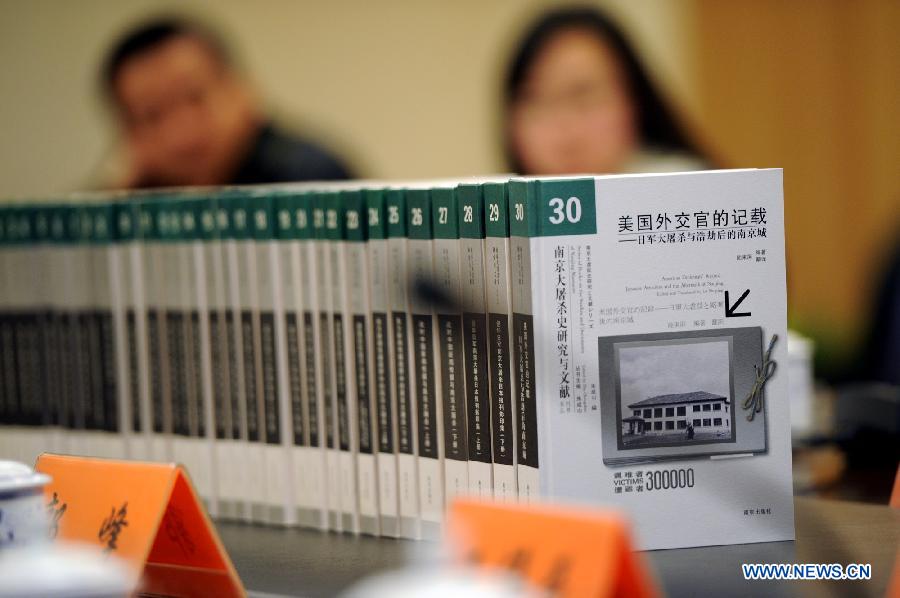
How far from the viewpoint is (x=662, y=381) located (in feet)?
3.42

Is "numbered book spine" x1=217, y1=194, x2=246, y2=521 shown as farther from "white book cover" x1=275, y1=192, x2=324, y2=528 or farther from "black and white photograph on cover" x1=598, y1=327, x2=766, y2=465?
"black and white photograph on cover" x1=598, y1=327, x2=766, y2=465

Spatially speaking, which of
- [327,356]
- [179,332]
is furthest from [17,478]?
[179,332]

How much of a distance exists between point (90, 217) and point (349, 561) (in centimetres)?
66

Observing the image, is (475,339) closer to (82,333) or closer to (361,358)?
(361,358)

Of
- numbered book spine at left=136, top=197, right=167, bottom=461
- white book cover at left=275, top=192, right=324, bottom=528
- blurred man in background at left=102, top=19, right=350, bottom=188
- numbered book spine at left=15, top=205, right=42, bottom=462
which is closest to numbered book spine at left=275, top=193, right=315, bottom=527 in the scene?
white book cover at left=275, top=192, right=324, bottom=528

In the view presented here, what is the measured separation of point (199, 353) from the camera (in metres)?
1.39

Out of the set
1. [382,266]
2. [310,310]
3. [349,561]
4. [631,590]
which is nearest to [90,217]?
[310,310]

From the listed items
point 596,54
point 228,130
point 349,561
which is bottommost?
point 349,561

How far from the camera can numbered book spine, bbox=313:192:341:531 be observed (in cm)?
126

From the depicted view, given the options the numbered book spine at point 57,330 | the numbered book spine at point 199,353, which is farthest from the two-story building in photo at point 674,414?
the numbered book spine at point 57,330

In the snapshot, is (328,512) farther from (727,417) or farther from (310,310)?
(727,417)

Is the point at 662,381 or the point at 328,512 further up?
the point at 662,381

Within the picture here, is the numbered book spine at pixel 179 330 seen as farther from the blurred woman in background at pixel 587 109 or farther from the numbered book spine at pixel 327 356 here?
the blurred woman in background at pixel 587 109

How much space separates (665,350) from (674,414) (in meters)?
0.06
